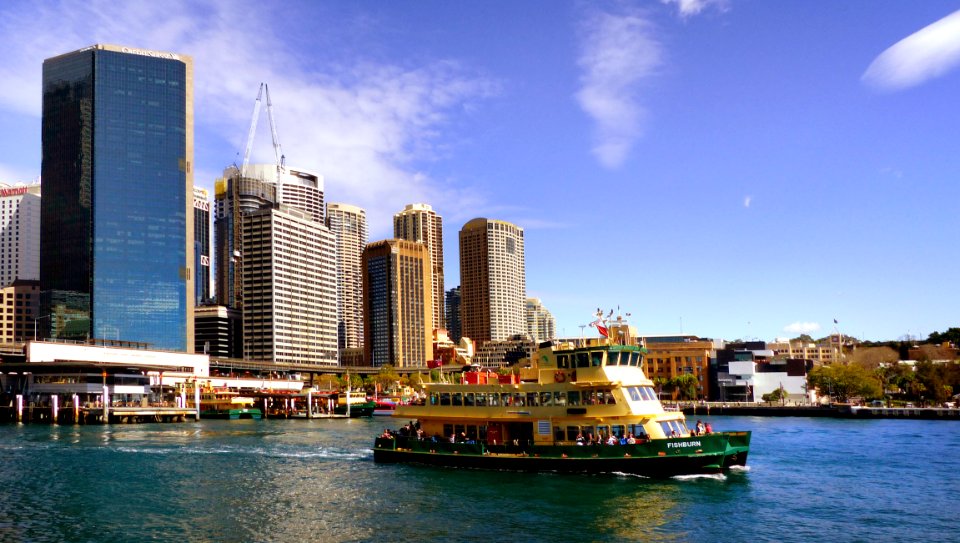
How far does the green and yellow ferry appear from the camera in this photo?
4938 centimetres

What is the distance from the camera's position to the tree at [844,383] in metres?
134

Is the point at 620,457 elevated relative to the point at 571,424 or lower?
lower

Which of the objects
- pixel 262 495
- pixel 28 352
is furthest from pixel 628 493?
pixel 28 352

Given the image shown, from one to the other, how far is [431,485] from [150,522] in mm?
16693

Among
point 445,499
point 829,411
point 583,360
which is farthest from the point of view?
point 829,411

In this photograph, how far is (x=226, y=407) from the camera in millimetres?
148000

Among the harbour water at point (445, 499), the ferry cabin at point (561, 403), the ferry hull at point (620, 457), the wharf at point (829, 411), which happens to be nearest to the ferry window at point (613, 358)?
the ferry cabin at point (561, 403)

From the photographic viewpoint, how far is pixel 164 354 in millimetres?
175625

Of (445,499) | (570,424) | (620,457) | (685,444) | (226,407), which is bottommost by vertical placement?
(226,407)

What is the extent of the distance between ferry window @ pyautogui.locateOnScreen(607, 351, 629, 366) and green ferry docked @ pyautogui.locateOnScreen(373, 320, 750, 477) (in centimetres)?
7

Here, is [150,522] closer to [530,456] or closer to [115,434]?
[530,456]

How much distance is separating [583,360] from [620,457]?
6884 millimetres

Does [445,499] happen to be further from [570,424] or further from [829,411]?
[829,411]

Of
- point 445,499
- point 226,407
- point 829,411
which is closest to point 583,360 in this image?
point 445,499
